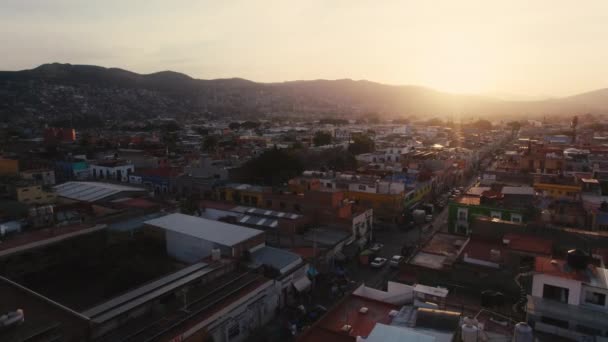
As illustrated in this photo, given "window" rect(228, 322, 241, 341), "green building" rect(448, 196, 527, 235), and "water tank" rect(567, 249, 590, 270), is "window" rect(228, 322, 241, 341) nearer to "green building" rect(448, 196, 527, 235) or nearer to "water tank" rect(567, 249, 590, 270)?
"water tank" rect(567, 249, 590, 270)

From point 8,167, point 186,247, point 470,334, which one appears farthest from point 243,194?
point 8,167

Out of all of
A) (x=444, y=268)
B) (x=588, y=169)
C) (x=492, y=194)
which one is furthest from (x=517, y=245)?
(x=588, y=169)

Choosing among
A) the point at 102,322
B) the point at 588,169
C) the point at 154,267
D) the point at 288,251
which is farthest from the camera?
the point at 588,169

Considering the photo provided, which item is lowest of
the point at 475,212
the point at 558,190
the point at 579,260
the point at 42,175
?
the point at 475,212

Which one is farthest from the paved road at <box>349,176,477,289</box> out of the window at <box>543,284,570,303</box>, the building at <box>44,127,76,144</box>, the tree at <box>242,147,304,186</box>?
→ the building at <box>44,127,76,144</box>

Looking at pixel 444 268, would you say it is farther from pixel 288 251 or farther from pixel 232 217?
pixel 232 217

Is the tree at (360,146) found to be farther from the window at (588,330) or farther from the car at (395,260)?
the window at (588,330)

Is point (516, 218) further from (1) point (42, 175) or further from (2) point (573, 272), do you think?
(1) point (42, 175)
